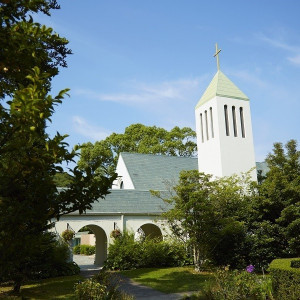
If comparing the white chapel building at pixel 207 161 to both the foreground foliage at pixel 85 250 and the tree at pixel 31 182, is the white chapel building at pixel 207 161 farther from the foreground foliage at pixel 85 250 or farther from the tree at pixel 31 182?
the tree at pixel 31 182

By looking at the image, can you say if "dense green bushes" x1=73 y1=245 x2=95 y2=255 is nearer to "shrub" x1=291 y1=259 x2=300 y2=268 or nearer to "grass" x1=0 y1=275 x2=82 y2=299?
"grass" x1=0 y1=275 x2=82 y2=299

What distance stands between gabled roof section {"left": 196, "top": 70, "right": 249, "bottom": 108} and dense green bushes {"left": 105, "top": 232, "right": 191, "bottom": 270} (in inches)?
485

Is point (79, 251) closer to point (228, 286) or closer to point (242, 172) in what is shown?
point (242, 172)

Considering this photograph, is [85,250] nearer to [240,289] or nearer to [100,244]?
[100,244]

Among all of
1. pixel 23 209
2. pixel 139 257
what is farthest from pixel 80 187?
pixel 139 257

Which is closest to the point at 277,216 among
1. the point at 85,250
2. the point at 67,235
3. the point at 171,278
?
the point at 171,278

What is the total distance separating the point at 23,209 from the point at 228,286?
23.0 feet

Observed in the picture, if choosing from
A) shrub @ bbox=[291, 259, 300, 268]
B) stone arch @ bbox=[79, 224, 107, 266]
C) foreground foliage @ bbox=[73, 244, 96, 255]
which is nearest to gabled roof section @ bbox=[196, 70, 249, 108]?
stone arch @ bbox=[79, 224, 107, 266]

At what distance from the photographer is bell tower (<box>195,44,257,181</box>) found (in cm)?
2428

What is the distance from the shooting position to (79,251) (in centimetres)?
4162

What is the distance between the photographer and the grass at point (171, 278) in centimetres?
1335

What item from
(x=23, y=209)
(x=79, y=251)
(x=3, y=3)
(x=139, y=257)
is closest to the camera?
(x=23, y=209)

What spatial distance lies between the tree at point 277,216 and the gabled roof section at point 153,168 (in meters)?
12.2

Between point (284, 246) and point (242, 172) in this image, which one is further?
point (242, 172)
